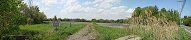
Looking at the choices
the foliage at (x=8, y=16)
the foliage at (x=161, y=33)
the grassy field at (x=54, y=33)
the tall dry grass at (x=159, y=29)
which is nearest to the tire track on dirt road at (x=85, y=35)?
the grassy field at (x=54, y=33)

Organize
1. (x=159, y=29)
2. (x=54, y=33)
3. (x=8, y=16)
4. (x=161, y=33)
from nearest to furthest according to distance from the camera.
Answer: (x=161, y=33) → (x=159, y=29) → (x=8, y=16) → (x=54, y=33)

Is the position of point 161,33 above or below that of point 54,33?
above

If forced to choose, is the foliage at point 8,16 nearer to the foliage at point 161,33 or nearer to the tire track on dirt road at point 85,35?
the tire track on dirt road at point 85,35

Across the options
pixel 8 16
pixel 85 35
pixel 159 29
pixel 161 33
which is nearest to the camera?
pixel 161 33

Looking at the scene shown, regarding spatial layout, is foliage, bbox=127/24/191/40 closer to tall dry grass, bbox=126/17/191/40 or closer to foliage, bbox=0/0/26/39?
tall dry grass, bbox=126/17/191/40

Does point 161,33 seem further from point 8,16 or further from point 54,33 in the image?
point 54,33

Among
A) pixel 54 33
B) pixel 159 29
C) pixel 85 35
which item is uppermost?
pixel 159 29

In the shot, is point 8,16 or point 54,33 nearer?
point 8,16

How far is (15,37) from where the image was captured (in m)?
30.3

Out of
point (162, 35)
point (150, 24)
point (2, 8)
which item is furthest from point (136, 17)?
point (2, 8)

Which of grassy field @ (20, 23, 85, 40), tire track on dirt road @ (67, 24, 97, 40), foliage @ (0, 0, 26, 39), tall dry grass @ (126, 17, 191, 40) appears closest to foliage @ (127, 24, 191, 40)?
tall dry grass @ (126, 17, 191, 40)

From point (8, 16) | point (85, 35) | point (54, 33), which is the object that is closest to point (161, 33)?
point (85, 35)

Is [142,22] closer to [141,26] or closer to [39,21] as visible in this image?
[141,26]

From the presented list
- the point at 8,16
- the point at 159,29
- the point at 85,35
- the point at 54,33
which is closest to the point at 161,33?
the point at 159,29
